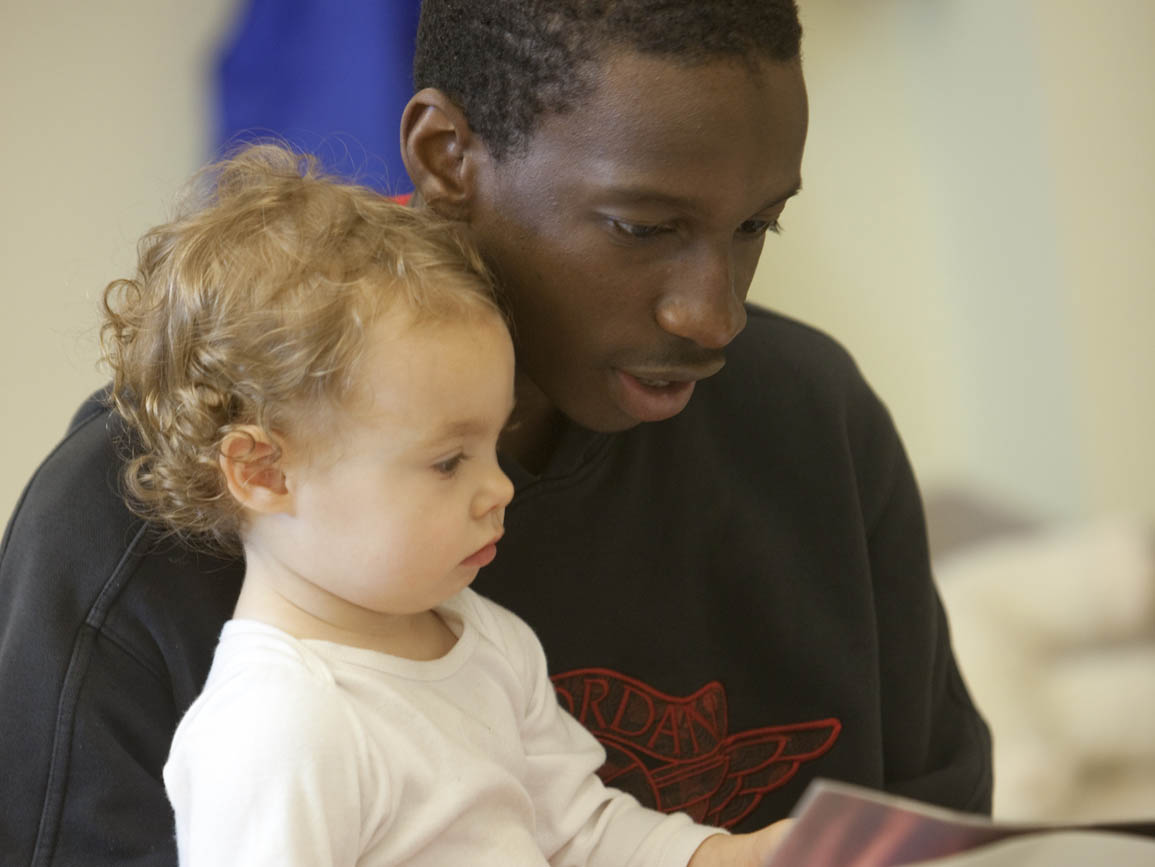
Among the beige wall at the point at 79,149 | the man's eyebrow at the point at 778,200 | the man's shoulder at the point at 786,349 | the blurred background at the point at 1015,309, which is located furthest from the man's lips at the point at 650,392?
the blurred background at the point at 1015,309

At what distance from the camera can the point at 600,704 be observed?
40.6 inches

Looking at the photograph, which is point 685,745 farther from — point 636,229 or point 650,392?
point 636,229

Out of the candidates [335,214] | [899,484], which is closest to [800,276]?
[899,484]

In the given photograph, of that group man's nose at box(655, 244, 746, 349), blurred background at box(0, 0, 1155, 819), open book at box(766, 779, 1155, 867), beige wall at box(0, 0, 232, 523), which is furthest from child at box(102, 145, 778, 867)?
blurred background at box(0, 0, 1155, 819)

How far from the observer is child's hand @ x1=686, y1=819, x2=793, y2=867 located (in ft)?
2.91

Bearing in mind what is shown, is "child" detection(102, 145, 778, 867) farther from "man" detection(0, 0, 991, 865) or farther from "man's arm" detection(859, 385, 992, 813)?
"man's arm" detection(859, 385, 992, 813)

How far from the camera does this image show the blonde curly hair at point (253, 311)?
2.53ft

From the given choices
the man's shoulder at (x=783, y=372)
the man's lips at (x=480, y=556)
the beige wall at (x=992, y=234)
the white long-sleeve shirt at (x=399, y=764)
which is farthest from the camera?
the beige wall at (x=992, y=234)

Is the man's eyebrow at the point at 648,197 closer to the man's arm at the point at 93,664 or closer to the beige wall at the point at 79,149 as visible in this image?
the man's arm at the point at 93,664

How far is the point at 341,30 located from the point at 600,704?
2.92 ft

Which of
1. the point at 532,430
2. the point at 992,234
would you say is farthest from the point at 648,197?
the point at 992,234

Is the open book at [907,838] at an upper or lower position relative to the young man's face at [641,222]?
lower

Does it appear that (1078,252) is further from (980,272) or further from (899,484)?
(899,484)

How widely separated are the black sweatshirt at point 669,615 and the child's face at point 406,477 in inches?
5.7
